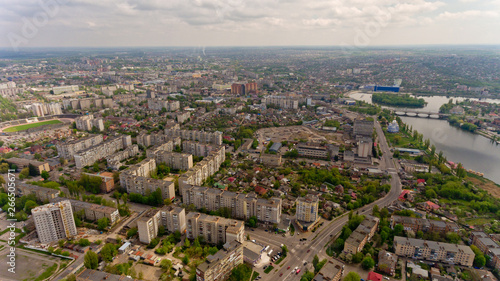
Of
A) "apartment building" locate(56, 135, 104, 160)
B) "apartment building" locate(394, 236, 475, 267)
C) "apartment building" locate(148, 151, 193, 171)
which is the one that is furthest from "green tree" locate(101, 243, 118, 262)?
"apartment building" locate(56, 135, 104, 160)

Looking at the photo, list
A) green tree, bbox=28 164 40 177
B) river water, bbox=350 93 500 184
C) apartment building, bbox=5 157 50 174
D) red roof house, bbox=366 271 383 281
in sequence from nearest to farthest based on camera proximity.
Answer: red roof house, bbox=366 271 383 281, green tree, bbox=28 164 40 177, apartment building, bbox=5 157 50 174, river water, bbox=350 93 500 184

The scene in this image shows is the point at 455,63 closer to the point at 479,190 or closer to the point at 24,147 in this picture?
the point at 479,190

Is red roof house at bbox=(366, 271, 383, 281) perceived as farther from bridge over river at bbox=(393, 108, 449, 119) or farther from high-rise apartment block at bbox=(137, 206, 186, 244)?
bridge over river at bbox=(393, 108, 449, 119)

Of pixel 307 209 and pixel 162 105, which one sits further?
pixel 162 105

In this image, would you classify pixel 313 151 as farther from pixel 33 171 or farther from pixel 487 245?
pixel 33 171

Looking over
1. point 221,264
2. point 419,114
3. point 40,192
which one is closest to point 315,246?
point 221,264

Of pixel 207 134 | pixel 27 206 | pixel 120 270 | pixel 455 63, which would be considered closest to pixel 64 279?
pixel 120 270
